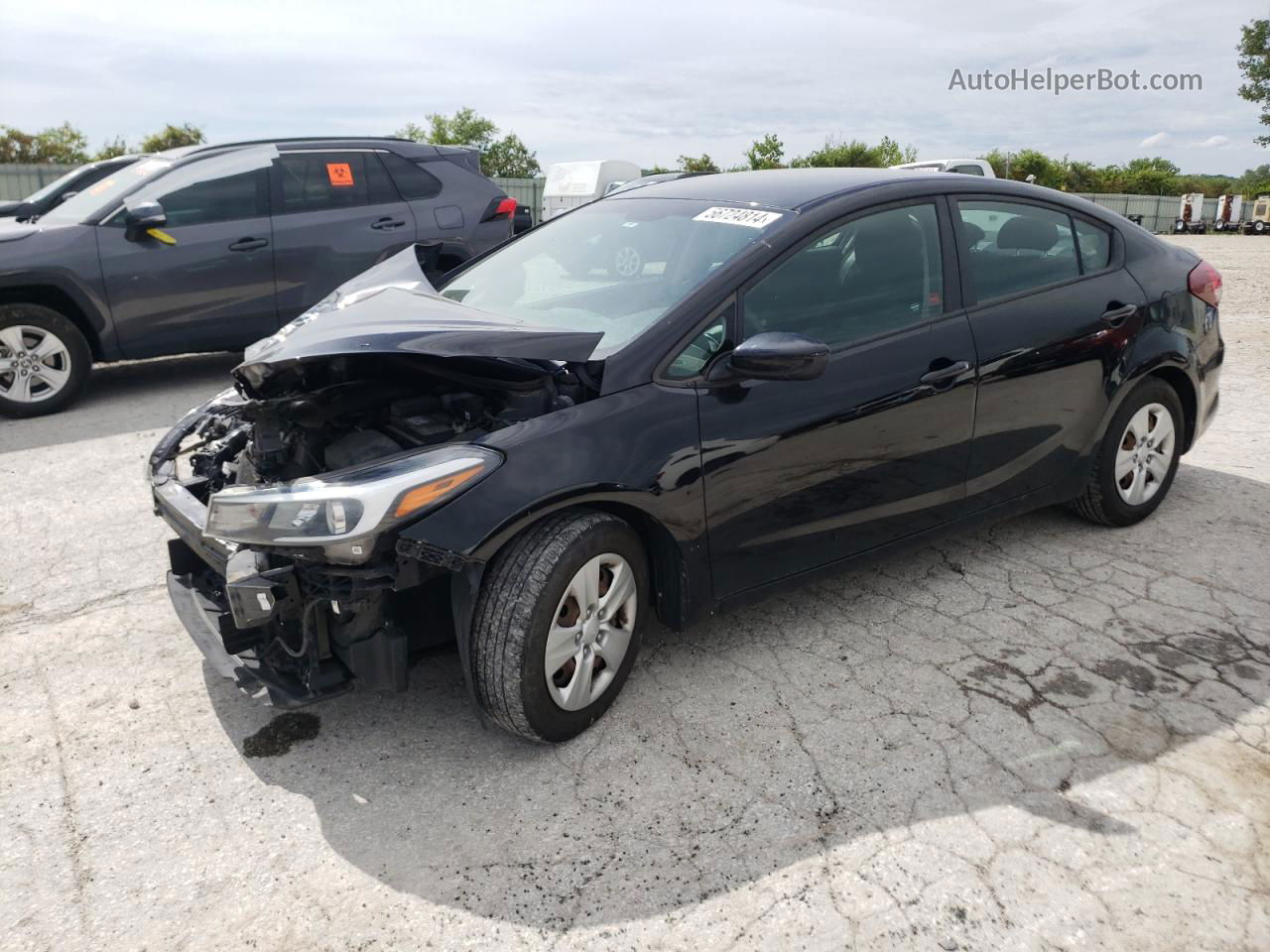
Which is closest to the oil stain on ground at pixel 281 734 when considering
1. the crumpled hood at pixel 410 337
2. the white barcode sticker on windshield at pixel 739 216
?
the crumpled hood at pixel 410 337

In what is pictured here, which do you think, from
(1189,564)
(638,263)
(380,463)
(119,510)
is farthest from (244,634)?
(1189,564)

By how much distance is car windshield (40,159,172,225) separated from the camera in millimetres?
6688

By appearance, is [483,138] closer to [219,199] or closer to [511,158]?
[511,158]

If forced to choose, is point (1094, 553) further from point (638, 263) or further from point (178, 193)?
point (178, 193)

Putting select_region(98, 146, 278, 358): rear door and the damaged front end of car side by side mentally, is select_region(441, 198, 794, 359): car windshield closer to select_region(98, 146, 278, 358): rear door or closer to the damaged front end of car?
the damaged front end of car

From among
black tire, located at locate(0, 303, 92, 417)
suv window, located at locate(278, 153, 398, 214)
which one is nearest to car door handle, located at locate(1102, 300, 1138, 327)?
suv window, located at locate(278, 153, 398, 214)

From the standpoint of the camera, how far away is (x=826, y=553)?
331 cm

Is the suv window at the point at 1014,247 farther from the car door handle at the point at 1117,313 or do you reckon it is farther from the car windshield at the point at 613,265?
the car windshield at the point at 613,265

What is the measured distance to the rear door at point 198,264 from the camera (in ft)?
21.4

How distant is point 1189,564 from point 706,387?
2.50 meters

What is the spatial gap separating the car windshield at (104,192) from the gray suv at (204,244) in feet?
→ 0.05

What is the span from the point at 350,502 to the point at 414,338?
500mm

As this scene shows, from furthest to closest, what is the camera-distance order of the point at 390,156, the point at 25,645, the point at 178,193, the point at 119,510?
the point at 390,156 → the point at 178,193 → the point at 119,510 → the point at 25,645

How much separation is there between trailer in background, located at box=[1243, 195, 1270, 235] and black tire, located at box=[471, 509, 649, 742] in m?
40.2
